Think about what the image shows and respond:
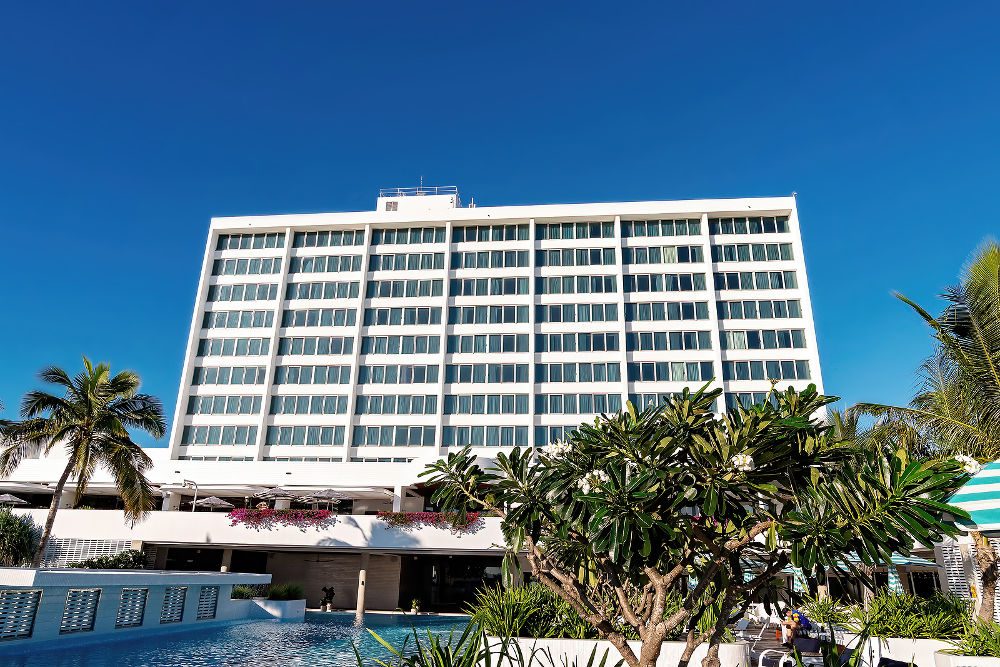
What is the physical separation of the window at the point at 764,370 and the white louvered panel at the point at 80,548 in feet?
123

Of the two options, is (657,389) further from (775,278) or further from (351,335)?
(351,335)

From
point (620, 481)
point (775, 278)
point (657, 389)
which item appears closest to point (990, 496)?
point (620, 481)

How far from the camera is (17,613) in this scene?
17.2 metres

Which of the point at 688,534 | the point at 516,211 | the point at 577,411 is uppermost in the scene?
the point at 516,211

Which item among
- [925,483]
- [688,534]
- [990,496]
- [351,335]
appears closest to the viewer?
[925,483]

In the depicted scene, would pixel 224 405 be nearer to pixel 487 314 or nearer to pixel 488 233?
pixel 487 314

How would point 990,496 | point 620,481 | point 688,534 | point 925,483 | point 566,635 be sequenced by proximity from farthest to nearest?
point 990,496 → point 566,635 → point 688,534 → point 620,481 → point 925,483

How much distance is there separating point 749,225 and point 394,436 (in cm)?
3031

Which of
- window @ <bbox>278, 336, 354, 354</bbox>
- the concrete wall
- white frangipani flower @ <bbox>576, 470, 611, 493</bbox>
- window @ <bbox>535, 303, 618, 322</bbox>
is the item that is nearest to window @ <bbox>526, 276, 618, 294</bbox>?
window @ <bbox>535, 303, 618, 322</bbox>

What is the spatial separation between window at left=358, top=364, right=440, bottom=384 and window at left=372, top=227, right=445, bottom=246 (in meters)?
10.2

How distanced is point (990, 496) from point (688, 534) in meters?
11.6

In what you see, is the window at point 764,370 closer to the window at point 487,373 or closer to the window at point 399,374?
the window at point 487,373

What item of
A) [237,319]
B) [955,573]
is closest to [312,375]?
[237,319]

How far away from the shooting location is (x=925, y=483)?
520 centimetres
